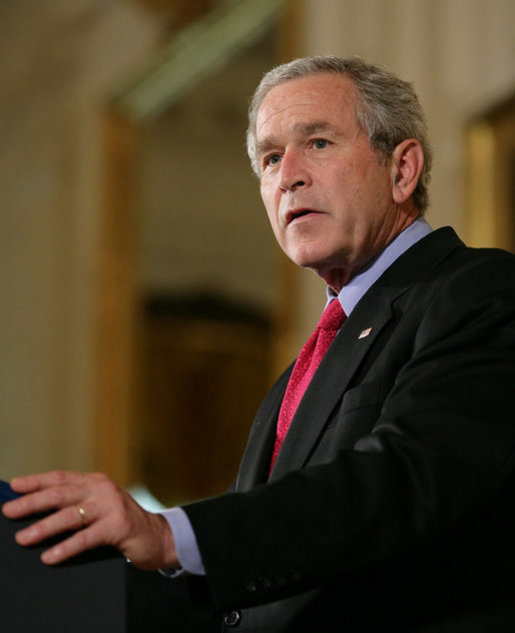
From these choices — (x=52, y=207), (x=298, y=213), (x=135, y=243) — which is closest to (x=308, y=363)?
(x=298, y=213)

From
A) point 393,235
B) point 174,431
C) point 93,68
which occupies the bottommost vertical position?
point 174,431

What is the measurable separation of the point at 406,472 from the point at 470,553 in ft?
0.83

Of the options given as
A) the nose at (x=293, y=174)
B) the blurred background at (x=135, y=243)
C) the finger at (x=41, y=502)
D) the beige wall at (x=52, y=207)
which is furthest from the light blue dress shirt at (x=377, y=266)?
the beige wall at (x=52, y=207)

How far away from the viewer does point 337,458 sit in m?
1.66

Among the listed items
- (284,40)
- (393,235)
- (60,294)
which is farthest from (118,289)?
(393,235)

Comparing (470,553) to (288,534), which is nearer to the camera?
(288,534)

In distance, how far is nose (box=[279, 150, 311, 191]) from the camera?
2.52 meters

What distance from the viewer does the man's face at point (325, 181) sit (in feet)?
8.23

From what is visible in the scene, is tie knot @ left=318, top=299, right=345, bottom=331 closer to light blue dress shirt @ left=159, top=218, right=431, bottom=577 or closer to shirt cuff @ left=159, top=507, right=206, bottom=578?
light blue dress shirt @ left=159, top=218, right=431, bottom=577

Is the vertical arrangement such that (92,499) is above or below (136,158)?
below

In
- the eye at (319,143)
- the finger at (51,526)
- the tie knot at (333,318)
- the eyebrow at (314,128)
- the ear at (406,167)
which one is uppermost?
the eyebrow at (314,128)

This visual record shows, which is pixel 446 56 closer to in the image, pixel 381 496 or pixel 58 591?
pixel 381 496

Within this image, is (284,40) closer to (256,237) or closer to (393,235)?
(256,237)

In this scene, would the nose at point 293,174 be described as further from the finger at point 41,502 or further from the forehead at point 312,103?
the finger at point 41,502
